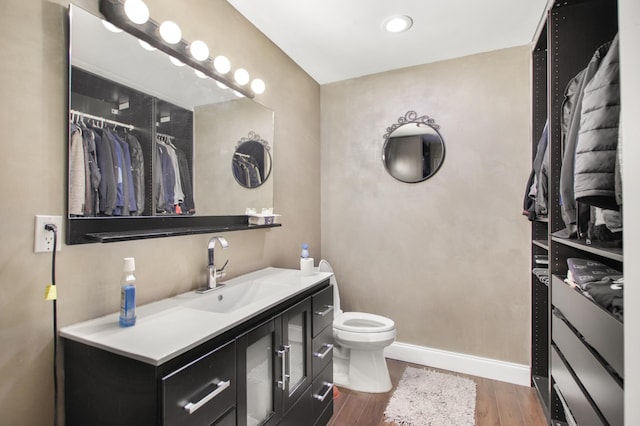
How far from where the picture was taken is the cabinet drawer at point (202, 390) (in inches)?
35.3

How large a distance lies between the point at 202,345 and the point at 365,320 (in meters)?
1.62

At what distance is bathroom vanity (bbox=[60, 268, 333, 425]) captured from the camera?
0.90 metres

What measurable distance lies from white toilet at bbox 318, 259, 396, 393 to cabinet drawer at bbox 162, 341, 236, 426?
120 centimetres

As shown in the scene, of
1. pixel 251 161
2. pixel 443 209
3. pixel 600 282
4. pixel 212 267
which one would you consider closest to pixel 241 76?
pixel 251 161

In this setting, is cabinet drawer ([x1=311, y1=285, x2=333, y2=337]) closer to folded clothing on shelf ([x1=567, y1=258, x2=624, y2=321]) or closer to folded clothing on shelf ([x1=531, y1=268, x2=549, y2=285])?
folded clothing on shelf ([x1=567, y1=258, x2=624, y2=321])

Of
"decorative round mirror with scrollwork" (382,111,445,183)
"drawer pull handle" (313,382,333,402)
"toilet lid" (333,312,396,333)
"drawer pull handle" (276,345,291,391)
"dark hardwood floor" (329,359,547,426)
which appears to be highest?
"decorative round mirror with scrollwork" (382,111,445,183)

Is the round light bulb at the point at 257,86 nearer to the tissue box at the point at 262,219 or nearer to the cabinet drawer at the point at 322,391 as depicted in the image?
the tissue box at the point at 262,219

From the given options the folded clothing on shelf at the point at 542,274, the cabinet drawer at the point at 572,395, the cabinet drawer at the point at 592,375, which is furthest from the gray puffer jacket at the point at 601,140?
the folded clothing on shelf at the point at 542,274

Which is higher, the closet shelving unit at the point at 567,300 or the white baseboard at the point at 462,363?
the closet shelving unit at the point at 567,300

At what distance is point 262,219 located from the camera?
203 cm

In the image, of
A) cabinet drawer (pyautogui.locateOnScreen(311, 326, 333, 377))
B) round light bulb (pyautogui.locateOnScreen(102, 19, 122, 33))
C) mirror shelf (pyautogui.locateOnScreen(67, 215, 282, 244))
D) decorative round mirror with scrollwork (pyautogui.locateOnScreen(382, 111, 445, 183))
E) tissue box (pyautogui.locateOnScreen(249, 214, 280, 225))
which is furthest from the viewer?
decorative round mirror with scrollwork (pyautogui.locateOnScreen(382, 111, 445, 183))

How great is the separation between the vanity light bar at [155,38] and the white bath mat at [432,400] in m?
2.21

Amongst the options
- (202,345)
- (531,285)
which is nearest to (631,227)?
(202,345)

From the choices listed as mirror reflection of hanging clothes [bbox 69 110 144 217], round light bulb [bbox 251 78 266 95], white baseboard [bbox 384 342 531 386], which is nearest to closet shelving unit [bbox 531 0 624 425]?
white baseboard [bbox 384 342 531 386]
